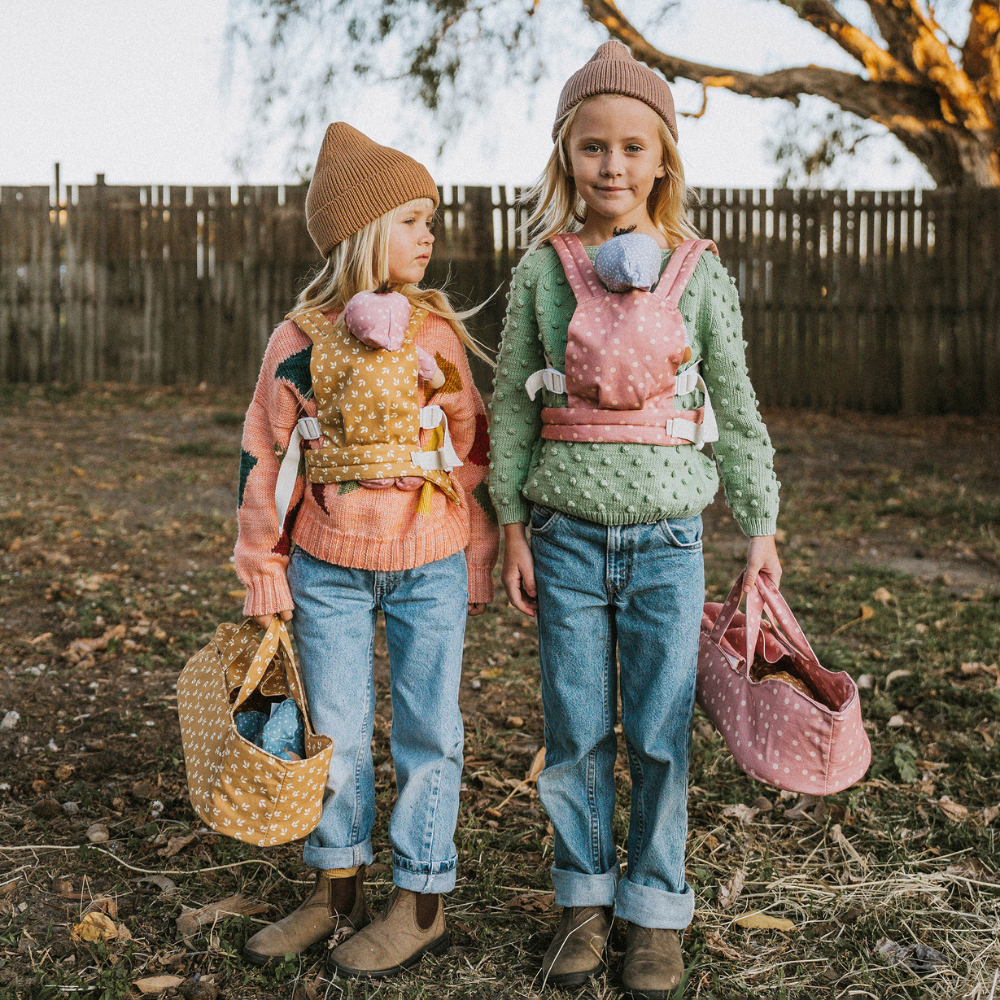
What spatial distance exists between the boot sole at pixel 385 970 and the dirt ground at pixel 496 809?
28 millimetres

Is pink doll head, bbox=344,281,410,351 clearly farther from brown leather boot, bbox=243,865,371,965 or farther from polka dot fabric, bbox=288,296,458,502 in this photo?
brown leather boot, bbox=243,865,371,965

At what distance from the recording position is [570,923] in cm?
222

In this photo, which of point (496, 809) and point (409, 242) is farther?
point (496, 809)

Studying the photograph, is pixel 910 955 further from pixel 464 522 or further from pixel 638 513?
pixel 464 522

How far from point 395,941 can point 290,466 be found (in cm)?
106

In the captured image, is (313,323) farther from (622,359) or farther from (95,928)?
(95,928)

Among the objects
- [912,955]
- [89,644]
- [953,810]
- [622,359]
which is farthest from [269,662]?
[89,644]

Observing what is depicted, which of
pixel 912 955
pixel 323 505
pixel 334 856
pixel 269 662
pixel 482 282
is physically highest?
pixel 482 282

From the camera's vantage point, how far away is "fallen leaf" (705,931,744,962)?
229 cm

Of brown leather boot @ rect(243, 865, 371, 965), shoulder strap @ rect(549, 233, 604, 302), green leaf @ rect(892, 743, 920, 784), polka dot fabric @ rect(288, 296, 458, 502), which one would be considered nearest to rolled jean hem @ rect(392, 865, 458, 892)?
brown leather boot @ rect(243, 865, 371, 965)

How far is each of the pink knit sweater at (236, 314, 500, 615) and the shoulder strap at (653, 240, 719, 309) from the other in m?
0.49

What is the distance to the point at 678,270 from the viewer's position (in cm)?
212

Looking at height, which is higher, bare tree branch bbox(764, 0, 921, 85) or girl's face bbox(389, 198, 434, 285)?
bare tree branch bbox(764, 0, 921, 85)

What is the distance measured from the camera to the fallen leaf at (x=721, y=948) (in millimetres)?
2287
